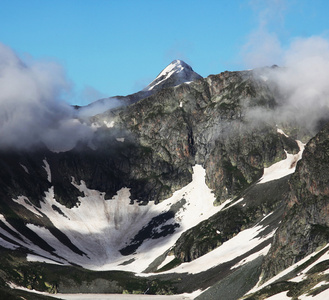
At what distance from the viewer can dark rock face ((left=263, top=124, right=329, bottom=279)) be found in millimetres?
137625

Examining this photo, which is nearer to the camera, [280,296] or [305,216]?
[280,296]

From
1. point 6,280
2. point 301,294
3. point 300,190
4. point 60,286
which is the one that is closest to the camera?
point 301,294

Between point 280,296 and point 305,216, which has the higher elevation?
point 305,216

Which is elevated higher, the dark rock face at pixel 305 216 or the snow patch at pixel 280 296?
the dark rock face at pixel 305 216

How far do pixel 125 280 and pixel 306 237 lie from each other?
8153cm

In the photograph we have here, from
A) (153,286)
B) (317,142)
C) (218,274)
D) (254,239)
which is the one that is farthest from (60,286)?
(317,142)

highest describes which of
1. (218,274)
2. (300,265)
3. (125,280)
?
(125,280)

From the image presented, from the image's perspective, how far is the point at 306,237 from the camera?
14038cm

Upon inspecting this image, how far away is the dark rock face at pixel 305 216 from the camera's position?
137625 millimetres

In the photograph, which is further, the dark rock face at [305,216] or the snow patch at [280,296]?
the dark rock face at [305,216]

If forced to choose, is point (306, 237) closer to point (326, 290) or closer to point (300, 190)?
point (300, 190)

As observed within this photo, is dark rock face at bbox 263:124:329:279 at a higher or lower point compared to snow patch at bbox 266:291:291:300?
higher

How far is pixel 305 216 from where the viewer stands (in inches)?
5787

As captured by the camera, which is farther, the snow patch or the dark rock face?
the dark rock face
